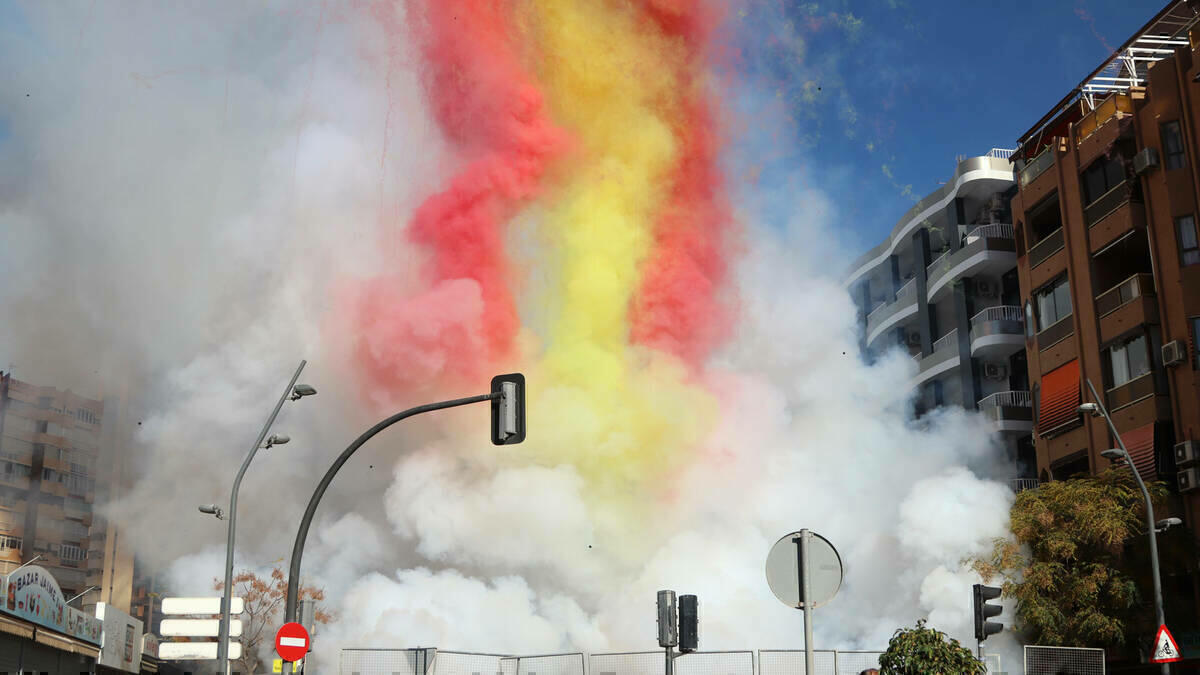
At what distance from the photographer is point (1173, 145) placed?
37750 millimetres

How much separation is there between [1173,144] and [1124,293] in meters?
5.07

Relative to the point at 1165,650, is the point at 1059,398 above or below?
above

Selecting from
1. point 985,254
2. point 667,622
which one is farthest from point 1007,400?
point 667,622

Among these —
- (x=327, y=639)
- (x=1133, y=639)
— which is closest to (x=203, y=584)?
(x=327, y=639)

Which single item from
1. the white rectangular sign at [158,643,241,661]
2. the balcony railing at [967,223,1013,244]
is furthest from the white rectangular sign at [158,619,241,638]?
the balcony railing at [967,223,1013,244]

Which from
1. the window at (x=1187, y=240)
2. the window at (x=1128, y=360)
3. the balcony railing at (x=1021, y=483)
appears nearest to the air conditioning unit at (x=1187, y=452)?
the window at (x=1128, y=360)

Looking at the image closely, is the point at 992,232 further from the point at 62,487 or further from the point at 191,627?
the point at 62,487

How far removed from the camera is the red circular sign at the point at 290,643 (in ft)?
57.9

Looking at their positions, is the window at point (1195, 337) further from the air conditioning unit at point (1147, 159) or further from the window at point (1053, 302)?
the window at point (1053, 302)

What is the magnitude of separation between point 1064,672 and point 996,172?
105ft

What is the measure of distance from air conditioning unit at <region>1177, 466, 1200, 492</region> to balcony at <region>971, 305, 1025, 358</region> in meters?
15.9

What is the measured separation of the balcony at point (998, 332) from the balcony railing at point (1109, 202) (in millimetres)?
10289

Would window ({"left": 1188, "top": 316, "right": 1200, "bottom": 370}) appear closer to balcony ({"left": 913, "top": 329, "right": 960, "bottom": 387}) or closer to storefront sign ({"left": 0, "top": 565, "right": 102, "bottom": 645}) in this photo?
balcony ({"left": 913, "top": 329, "right": 960, "bottom": 387})

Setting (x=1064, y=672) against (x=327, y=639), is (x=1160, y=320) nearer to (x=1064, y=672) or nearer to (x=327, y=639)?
(x=1064, y=672)
